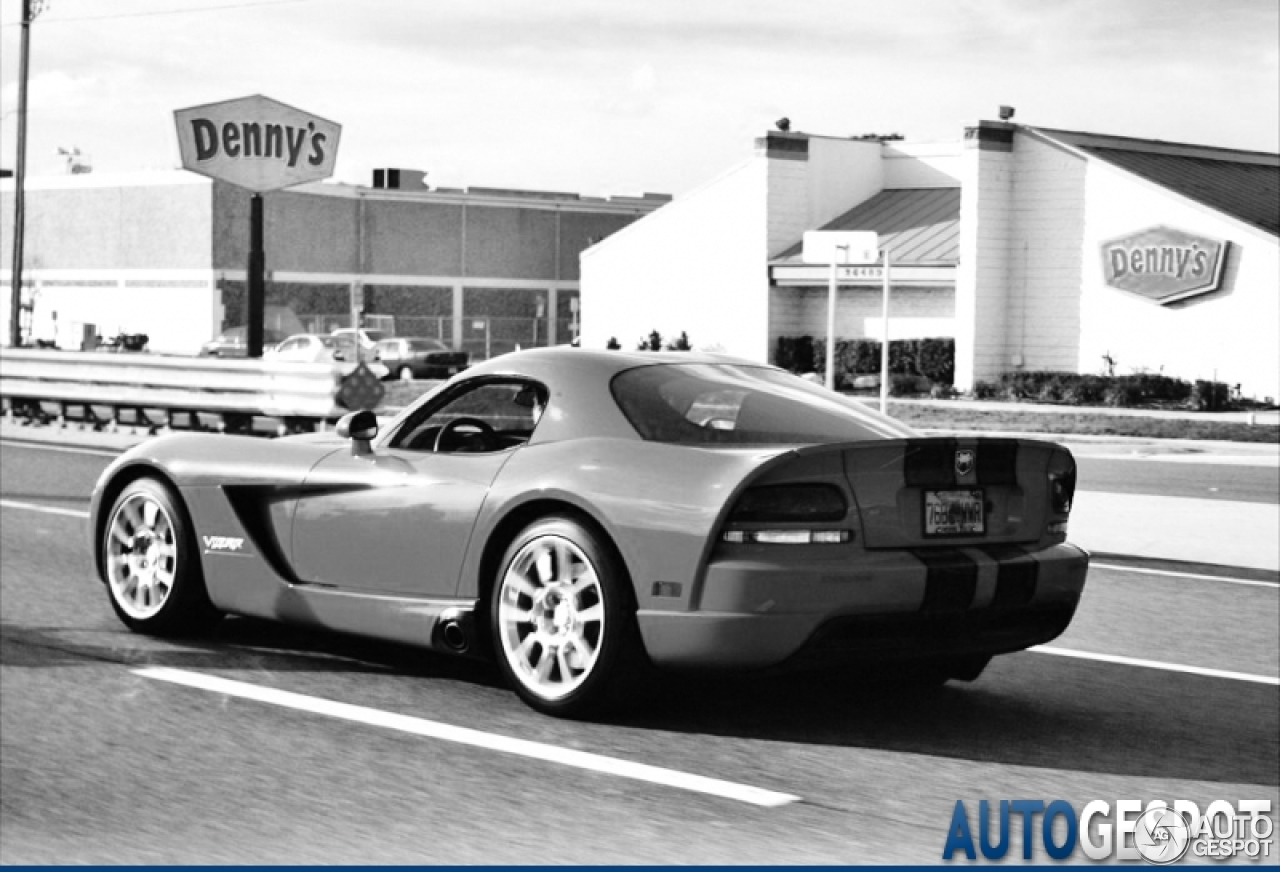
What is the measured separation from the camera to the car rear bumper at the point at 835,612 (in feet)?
20.9

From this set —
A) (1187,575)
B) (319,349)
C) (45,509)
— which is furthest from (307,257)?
(1187,575)

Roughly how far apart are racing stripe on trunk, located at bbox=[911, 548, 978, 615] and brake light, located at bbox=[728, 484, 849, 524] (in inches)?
14.6

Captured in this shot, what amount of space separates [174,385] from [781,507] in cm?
1792

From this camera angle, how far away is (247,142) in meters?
36.0

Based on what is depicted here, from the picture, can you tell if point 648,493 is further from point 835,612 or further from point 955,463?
point 955,463

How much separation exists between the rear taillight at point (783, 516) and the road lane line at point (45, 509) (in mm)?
8655

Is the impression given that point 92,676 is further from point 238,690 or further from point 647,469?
point 647,469

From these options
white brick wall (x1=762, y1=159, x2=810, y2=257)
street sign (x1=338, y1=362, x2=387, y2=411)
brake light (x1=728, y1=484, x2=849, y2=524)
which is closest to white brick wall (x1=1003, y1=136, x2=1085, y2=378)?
white brick wall (x1=762, y1=159, x2=810, y2=257)

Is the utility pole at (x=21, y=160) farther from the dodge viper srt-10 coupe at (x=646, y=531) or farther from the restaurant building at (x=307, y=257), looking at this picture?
the dodge viper srt-10 coupe at (x=646, y=531)

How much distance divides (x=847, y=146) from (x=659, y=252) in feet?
20.1

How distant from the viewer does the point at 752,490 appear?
645cm

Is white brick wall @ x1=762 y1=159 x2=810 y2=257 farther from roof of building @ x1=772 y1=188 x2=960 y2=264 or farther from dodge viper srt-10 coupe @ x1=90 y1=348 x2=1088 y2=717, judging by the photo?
dodge viper srt-10 coupe @ x1=90 y1=348 x2=1088 y2=717

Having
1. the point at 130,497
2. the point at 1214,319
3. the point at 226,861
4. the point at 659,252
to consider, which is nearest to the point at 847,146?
the point at 659,252

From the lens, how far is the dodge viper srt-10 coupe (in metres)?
6.44
